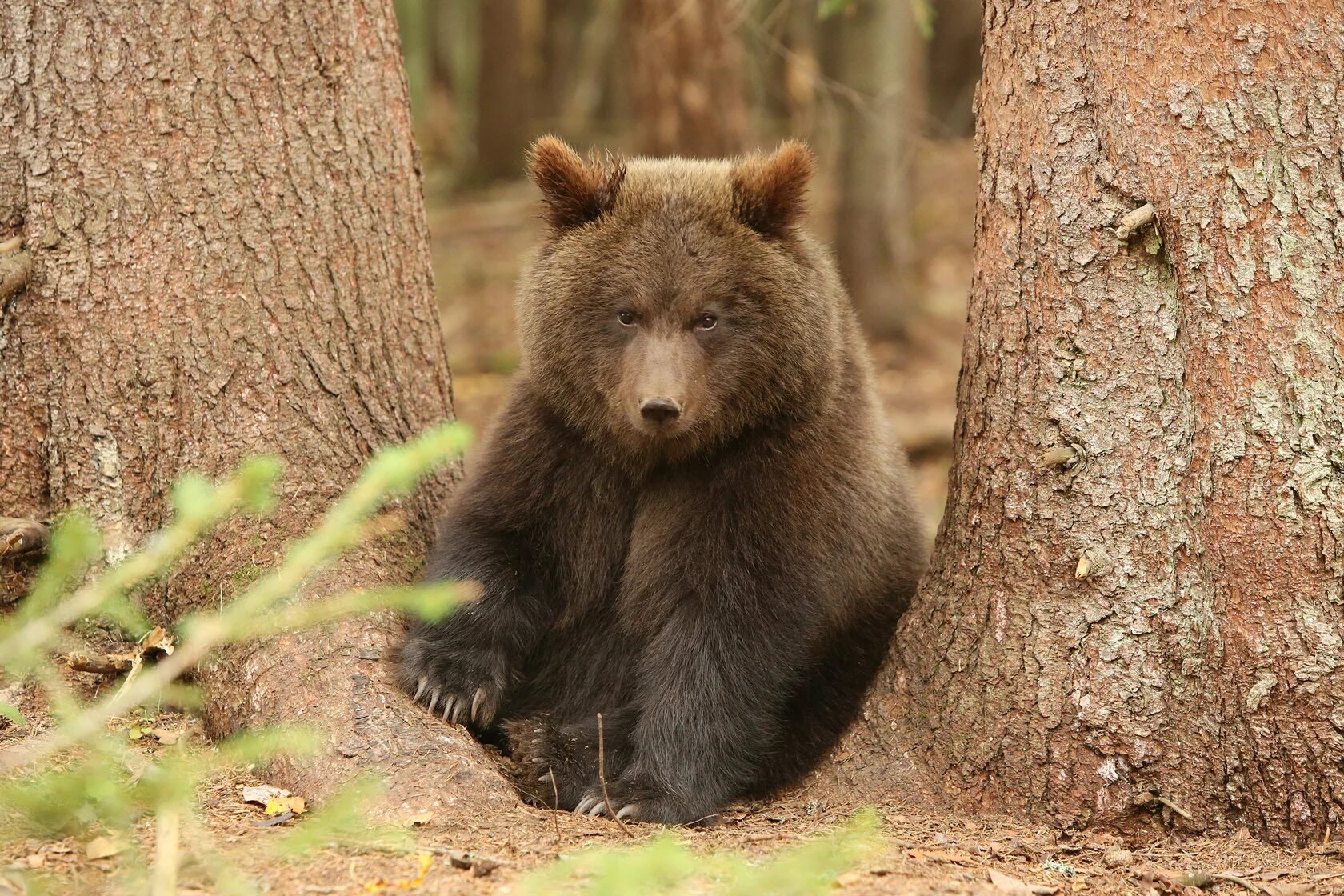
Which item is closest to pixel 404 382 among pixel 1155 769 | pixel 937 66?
pixel 1155 769

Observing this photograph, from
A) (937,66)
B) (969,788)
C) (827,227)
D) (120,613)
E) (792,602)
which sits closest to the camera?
(120,613)

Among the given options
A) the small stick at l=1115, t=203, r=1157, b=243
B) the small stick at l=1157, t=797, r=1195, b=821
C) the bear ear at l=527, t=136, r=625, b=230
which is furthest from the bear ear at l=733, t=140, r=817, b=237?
the small stick at l=1157, t=797, r=1195, b=821

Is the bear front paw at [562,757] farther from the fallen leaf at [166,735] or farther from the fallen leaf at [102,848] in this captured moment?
the fallen leaf at [102,848]

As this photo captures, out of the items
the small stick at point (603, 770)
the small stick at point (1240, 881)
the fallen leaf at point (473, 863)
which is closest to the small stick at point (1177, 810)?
the small stick at point (1240, 881)

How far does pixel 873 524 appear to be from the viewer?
495 cm

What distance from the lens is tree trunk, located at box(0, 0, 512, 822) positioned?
4.52m

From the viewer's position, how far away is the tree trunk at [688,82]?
9.84 m

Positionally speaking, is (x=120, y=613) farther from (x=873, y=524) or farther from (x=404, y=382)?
(x=873, y=524)

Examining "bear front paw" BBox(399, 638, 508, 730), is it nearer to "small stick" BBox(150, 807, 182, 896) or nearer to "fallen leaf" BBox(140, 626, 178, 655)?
"fallen leaf" BBox(140, 626, 178, 655)

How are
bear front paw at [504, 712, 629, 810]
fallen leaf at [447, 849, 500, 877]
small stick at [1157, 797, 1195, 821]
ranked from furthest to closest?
1. bear front paw at [504, 712, 629, 810]
2. small stick at [1157, 797, 1195, 821]
3. fallen leaf at [447, 849, 500, 877]

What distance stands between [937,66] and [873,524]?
702 inches

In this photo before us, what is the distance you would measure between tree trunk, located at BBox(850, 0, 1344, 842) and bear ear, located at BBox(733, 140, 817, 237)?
30.2 inches

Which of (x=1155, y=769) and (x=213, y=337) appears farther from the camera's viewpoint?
(x=213, y=337)

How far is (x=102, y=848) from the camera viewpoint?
315 cm
